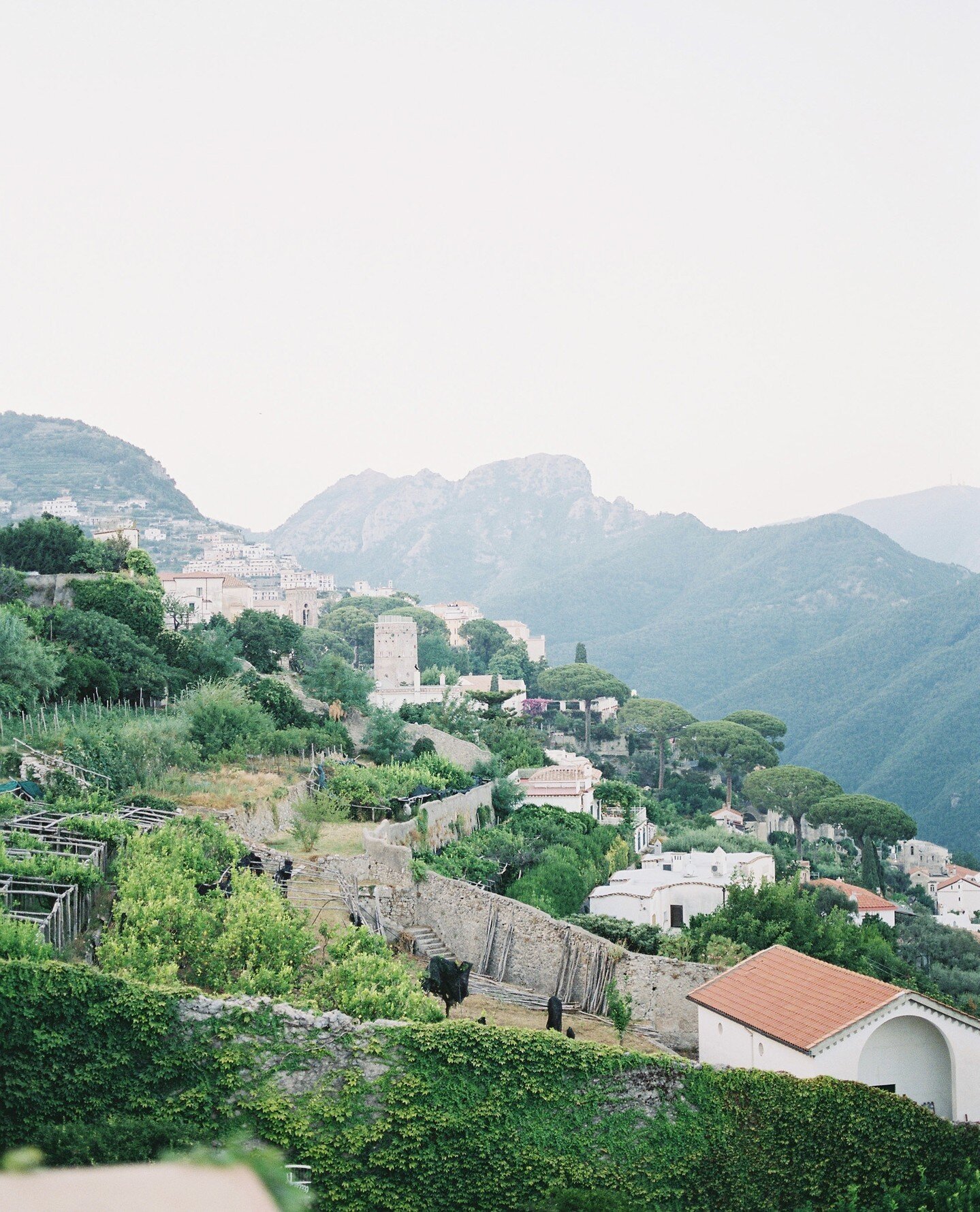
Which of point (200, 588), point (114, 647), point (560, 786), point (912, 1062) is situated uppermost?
point (200, 588)

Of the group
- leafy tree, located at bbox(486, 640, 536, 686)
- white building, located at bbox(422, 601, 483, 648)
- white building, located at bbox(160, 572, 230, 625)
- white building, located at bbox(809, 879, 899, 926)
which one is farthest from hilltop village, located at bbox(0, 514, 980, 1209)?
white building, located at bbox(422, 601, 483, 648)

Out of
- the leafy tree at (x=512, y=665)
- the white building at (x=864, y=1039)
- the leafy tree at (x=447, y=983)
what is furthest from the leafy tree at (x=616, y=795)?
the leafy tree at (x=512, y=665)

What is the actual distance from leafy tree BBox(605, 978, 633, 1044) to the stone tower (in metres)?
50.6

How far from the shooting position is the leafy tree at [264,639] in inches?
1529

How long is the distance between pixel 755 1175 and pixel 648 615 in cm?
15027

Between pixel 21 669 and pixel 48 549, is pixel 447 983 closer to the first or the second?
pixel 21 669

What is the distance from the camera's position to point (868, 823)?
1887 inches

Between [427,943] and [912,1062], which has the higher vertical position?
[912,1062]

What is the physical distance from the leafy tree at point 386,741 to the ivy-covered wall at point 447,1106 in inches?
668

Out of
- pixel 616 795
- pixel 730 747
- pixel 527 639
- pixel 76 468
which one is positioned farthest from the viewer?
pixel 76 468

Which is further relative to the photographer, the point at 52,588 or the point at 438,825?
the point at 52,588

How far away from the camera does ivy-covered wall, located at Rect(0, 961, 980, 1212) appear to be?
9.77 metres

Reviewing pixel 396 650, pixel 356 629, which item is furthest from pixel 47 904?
pixel 356 629

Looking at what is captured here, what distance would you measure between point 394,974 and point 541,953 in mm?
4621
